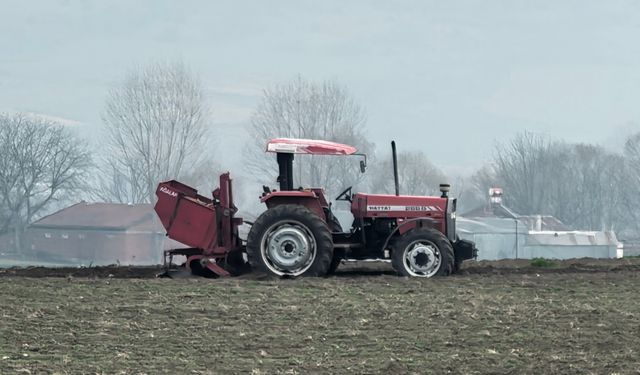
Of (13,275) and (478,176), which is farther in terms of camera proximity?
(478,176)

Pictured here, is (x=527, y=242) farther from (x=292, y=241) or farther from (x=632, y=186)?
(x=292, y=241)

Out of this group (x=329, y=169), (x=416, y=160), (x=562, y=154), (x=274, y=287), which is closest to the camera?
(x=274, y=287)

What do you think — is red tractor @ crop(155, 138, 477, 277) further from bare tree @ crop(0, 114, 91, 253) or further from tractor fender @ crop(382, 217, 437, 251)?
bare tree @ crop(0, 114, 91, 253)

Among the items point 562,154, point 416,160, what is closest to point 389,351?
point 416,160

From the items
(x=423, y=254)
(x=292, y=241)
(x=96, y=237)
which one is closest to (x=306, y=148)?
(x=292, y=241)

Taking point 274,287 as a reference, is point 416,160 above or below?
above

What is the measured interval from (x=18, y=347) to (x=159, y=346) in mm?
1251

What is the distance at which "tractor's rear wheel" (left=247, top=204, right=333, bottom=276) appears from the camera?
16484 mm

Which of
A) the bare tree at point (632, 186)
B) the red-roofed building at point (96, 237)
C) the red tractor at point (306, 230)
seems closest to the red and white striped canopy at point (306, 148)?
the red tractor at point (306, 230)

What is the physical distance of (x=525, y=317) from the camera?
488 inches

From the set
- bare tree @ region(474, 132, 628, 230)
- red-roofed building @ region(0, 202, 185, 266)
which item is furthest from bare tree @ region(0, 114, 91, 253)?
bare tree @ region(474, 132, 628, 230)

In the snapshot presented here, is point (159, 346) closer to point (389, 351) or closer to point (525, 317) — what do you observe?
point (389, 351)

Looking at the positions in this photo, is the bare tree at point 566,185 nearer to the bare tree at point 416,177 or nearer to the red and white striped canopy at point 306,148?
the bare tree at point 416,177

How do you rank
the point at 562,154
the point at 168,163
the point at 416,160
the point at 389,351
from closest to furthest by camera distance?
the point at 389,351, the point at 168,163, the point at 416,160, the point at 562,154
